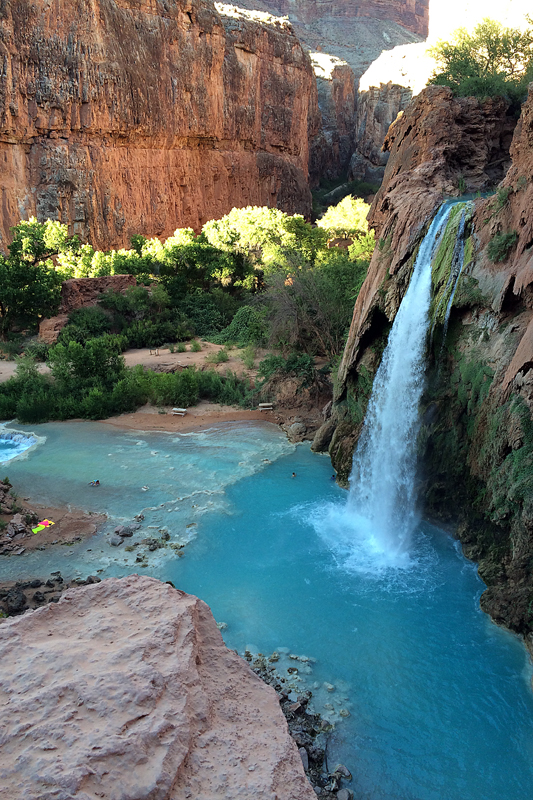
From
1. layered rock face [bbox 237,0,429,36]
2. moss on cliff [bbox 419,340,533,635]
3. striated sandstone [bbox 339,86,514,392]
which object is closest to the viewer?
moss on cliff [bbox 419,340,533,635]

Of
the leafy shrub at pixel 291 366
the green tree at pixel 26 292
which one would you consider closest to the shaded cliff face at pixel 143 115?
the green tree at pixel 26 292

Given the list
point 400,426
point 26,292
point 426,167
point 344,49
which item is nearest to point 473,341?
point 400,426

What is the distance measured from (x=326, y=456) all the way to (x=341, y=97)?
5366 cm

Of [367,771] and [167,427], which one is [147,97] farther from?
[367,771]

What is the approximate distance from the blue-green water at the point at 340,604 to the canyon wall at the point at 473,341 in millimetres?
736

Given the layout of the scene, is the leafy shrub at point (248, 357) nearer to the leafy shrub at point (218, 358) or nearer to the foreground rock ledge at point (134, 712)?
the leafy shrub at point (218, 358)

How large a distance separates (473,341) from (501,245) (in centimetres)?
164

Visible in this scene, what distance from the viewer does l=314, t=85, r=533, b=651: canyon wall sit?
313 inches

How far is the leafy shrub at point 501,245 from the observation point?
8.98 meters

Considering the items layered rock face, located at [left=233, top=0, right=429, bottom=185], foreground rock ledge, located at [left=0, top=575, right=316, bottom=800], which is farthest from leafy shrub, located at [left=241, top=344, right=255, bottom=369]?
layered rock face, located at [left=233, top=0, right=429, bottom=185]

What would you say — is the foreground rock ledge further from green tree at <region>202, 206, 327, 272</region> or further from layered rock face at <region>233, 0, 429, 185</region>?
layered rock face at <region>233, 0, 429, 185</region>

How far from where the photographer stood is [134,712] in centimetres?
362

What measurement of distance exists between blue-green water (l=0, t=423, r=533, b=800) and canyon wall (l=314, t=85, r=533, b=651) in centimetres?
74

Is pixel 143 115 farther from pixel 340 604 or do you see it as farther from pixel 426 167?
pixel 340 604
